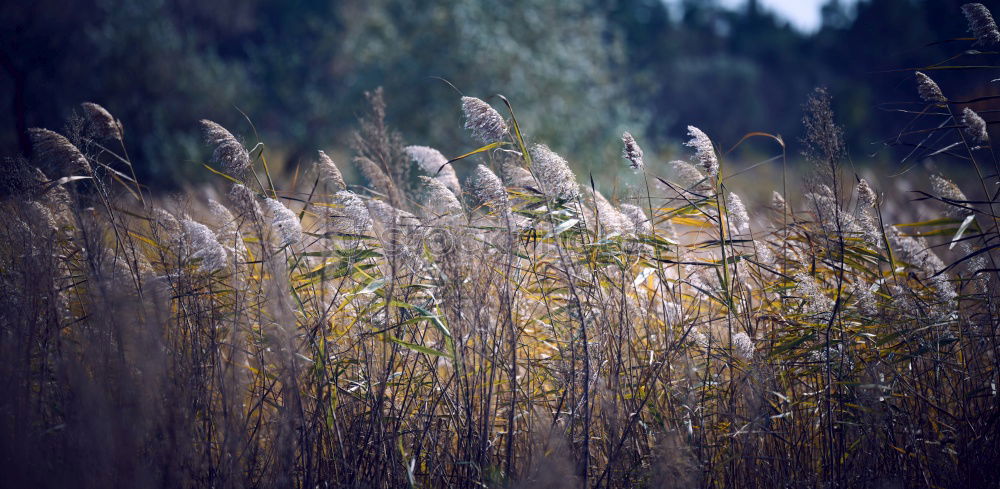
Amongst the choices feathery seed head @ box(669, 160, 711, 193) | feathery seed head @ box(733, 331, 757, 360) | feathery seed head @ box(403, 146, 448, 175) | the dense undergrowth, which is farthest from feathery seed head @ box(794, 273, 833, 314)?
feathery seed head @ box(403, 146, 448, 175)

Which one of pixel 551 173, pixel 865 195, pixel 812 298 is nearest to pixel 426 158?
pixel 551 173

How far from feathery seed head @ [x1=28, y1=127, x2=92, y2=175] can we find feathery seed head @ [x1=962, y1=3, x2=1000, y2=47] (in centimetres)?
391

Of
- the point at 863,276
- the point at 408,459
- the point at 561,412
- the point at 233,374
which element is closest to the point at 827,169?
the point at 863,276

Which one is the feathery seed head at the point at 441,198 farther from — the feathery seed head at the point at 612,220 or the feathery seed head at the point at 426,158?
the feathery seed head at the point at 612,220

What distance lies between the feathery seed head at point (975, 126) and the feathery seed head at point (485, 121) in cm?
203

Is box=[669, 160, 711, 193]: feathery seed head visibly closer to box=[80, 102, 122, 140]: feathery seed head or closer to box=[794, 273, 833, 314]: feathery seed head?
box=[794, 273, 833, 314]: feathery seed head

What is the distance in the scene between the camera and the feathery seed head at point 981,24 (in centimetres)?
271

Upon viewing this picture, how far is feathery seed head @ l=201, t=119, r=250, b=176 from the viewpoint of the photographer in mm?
2719

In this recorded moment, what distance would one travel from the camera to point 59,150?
9.27 ft

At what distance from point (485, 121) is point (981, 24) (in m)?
2.18

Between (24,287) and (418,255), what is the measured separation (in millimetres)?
1588

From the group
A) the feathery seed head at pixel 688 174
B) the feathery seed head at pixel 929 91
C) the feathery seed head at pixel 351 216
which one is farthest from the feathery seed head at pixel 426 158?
the feathery seed head at pixel 929 91

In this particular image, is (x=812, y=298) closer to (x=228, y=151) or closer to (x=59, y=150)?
(x=228, y=151)

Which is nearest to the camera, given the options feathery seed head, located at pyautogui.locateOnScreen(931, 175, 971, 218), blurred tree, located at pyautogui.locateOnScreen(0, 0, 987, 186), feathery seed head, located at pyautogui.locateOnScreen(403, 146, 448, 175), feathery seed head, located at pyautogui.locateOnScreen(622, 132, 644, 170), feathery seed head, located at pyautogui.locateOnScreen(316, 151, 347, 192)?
feathery seed head, located at pyautogui.locateOnScreen(622, 132, 644, 170)
